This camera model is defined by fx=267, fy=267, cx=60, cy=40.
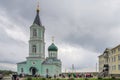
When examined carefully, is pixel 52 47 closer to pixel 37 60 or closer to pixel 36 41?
pixel 36 41

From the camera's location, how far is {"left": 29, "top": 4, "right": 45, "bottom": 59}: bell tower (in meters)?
87.9

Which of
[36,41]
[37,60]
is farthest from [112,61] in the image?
[36,41]

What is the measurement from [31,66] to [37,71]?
8.37 ft

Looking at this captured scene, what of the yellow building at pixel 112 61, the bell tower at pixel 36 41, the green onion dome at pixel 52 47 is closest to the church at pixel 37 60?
the bell tower at pixel 36 41

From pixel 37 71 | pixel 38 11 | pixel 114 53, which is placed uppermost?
pixel 38 11

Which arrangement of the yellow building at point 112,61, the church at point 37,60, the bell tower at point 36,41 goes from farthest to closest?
the bell tower at point 36,41 < the church at point 37,60 < the yellow building at point 112,61

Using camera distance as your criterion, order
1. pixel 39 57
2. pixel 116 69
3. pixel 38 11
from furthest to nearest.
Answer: pixel 38 11 < pixel 39 57 < pixel 116 69

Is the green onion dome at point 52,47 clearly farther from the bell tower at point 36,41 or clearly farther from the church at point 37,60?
the bell tower at point 36,41

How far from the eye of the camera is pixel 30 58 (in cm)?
8781

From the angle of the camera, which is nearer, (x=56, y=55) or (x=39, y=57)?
(x=39, y=57)

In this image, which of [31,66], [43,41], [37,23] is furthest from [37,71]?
[37,23]

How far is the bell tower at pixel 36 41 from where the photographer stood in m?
87.9

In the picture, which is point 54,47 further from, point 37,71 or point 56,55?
point 37,71

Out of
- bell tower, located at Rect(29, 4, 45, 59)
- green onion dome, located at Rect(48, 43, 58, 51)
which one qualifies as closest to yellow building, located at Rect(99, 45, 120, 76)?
green onion dome, located at Rect(48, 43, 58, 51)
